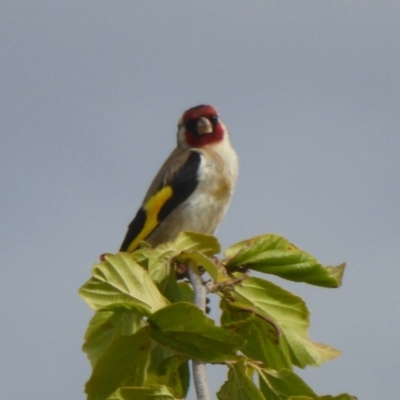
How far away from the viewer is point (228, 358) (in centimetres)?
325

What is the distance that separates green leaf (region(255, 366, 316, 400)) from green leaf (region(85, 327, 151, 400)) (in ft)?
1.16

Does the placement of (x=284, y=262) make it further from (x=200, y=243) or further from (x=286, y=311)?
(x=200, y=243)

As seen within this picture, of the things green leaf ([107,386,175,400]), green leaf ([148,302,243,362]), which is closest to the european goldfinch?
green leaf ([148,302,243,362])

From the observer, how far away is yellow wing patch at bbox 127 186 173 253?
7.20 meters

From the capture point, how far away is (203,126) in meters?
Answer: 7.98

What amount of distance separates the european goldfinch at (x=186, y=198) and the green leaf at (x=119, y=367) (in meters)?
3.64

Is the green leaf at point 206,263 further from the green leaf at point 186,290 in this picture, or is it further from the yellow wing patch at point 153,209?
the yellow wing patch at point 153,209

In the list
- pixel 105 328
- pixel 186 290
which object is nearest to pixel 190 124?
pixel 186 290

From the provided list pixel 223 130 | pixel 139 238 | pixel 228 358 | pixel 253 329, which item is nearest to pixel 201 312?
pixel 228 358

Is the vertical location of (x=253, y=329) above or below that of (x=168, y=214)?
below

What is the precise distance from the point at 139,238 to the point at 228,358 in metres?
3.92

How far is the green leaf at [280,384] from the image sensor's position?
131 inches

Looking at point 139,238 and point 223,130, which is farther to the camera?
point 223,130

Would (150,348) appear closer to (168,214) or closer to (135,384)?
(135,384)
